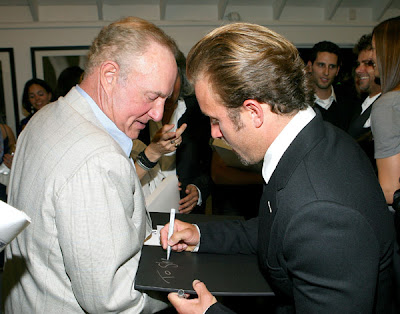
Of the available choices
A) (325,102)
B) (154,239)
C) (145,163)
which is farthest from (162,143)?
(325,102)

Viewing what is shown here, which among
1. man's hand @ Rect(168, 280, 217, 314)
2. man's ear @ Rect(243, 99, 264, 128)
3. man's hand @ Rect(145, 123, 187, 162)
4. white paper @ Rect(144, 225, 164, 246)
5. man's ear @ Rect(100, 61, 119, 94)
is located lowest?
man's hand @ Rect(168, 280, 217, 314)

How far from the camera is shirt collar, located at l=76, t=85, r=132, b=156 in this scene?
3.92 ft

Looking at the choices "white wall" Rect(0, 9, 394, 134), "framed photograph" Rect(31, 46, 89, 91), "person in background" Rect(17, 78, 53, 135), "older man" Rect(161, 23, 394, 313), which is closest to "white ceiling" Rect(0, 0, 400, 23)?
"white wall" Rect(0, 9, 394, 134)

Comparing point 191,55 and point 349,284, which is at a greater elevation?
point 191,55

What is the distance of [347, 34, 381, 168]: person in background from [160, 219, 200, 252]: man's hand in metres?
1.45

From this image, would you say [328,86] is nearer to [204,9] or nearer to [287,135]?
[287,135]

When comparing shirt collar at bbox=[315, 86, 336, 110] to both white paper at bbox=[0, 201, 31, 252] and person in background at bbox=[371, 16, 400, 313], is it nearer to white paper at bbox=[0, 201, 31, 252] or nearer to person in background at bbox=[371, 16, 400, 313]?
person in background at bbox=[371, 16, 400, 313]

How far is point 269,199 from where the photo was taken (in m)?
1.07

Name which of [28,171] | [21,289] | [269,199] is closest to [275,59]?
[269,199]

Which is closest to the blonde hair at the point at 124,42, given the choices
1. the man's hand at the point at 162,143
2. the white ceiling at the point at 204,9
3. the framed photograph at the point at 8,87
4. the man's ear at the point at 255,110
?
the man's ear at the point at 255,110

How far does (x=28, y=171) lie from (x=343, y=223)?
0.91m

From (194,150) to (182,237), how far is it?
1.16 m

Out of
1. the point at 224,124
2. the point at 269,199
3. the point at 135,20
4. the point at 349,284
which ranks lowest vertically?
the point at 349,284

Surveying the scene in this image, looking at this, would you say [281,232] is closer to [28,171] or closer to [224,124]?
[224,124]
